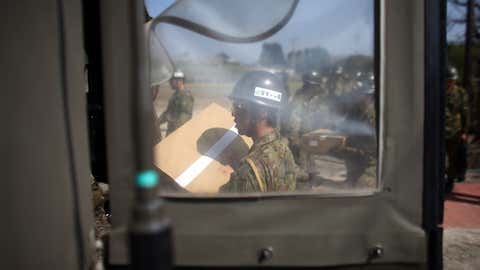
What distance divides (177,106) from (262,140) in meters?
0.50

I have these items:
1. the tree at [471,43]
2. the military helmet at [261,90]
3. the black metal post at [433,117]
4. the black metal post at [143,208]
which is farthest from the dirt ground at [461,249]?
the tree at [471,43]

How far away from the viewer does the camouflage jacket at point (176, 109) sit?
2.34 metres

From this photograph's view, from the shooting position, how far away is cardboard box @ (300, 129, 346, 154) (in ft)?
7.27

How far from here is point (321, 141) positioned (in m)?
2.30

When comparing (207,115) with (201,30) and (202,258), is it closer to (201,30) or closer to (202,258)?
(201,30)

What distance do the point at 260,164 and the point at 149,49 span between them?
83cm

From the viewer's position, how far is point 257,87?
2453mm

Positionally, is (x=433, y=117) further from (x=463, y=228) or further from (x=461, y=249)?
(x=463, y=228)

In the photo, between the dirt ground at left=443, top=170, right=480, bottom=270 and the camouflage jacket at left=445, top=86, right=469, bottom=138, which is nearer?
the dirt ground at left=443, top=170, right=480, bottom=270

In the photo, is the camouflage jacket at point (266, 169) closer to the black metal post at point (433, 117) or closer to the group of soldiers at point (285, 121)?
the group of soldiers at point (285, 121)

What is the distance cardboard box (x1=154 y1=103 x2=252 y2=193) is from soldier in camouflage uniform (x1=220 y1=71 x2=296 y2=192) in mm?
92

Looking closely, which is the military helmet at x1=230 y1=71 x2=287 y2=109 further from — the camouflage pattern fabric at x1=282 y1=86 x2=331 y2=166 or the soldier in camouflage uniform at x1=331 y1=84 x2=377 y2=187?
the soldier in camouflage uniform at x1=331 y1=84 x2=377 y2=187

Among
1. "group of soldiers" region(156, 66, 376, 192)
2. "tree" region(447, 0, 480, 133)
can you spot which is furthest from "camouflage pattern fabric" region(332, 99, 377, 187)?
"tree" region(447, 0, 480, 133)

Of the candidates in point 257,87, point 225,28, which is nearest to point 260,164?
point 257,87
